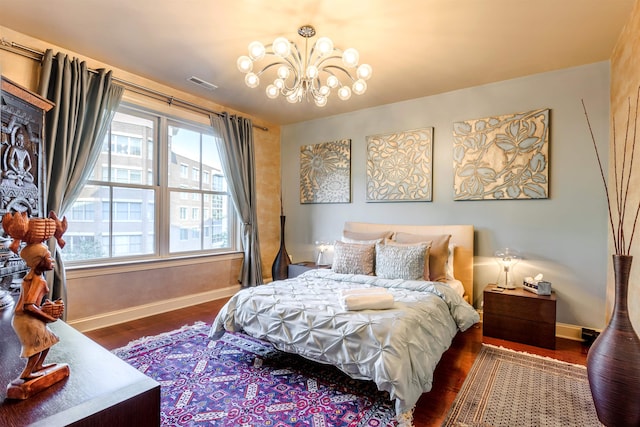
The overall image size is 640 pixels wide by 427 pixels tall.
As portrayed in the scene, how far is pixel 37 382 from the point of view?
86 cm

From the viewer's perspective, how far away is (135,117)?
352 centimetres

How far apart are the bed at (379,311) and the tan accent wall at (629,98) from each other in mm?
1078

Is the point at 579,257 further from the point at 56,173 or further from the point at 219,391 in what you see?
the point at 56,173

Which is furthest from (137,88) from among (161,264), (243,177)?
(161,264)

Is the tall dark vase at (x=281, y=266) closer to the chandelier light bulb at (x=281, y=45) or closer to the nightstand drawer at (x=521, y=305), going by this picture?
the nightstand drawer at (x=521, y=305)

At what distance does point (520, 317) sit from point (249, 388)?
8.20ft

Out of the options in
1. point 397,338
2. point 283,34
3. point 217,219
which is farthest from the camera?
point 217,219

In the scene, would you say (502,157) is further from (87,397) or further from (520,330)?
(87,397)

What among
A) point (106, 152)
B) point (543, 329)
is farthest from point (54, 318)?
point (543, 329)

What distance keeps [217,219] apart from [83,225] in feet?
5.30

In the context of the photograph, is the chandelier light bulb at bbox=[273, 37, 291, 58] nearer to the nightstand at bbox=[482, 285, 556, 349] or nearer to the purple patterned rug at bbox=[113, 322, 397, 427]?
the purple patterned rug at bbox=[113, 322, 397, 427]

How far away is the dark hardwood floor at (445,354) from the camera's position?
192cm

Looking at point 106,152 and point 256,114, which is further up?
point 256,114

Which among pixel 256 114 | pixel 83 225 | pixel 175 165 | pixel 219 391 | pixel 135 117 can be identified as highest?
pixel 256 114
